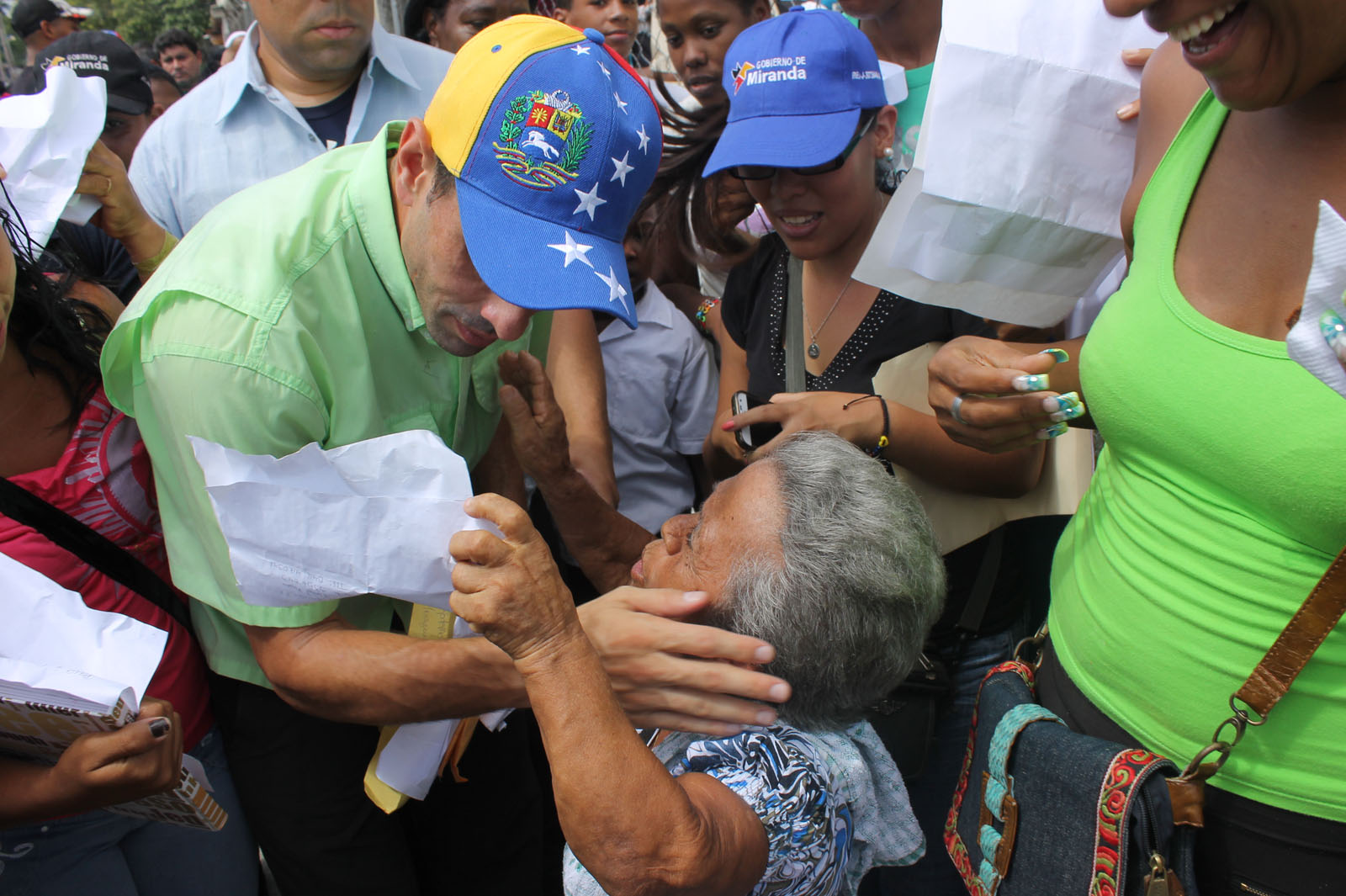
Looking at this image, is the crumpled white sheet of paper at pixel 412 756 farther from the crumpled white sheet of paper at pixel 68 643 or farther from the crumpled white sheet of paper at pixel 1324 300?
A: the crumpled white sheet of paper at pixel 1324 300

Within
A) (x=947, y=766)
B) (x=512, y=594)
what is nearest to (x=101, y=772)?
(x=512, y=594)

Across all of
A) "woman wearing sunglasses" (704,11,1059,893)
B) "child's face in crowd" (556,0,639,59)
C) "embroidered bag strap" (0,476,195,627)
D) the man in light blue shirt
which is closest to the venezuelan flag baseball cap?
"woman wearing sunglasses" (704,11,1059,893)

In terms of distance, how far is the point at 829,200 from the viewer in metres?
2.53

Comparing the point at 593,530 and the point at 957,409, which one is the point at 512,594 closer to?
the point at 957,409

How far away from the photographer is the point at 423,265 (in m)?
1.85

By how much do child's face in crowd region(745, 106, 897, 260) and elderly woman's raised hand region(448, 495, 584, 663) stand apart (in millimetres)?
1455

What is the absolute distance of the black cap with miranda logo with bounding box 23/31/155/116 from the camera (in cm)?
380

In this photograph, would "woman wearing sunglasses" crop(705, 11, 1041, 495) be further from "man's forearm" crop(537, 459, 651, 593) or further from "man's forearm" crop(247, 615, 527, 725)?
"man's forearm" crop(247, 615, 527, 725)

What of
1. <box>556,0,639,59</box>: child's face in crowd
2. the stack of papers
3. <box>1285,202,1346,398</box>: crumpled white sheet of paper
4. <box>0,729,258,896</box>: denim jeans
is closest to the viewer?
<box>1285,202,1346,398</box>: crumpled white sheet of paper

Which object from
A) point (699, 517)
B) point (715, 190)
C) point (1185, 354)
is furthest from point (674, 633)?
point (715, 190)

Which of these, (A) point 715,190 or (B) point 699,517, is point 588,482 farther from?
(A) point 715,190

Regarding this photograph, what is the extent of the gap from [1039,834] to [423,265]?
160 cm

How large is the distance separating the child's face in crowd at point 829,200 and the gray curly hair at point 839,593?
0.98 meters

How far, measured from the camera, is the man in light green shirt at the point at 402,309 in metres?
1.63
